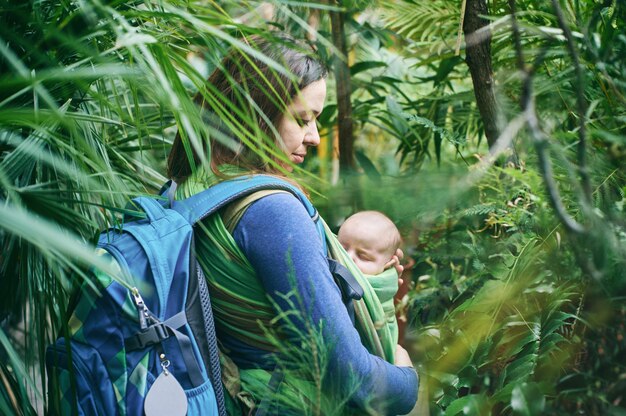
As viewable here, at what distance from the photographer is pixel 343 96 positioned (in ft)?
7.86

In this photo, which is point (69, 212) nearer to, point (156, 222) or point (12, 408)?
point (156, 222)

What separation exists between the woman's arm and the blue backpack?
0.39 ft

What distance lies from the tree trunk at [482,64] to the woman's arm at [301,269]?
605 mm

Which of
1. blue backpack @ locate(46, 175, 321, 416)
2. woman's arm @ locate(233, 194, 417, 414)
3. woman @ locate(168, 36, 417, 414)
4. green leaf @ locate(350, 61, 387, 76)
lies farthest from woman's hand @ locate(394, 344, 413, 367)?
green leaf @ locate(350, 61, 387, 76)

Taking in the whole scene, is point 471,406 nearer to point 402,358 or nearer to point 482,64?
point 402,358

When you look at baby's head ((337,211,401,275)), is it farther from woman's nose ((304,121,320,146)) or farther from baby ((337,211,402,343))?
woman's nose ((304,121,320,146))

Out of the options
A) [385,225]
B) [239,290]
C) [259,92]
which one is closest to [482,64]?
[385,225]

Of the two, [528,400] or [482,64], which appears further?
[482,64]

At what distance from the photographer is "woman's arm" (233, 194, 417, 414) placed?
4.32 ft

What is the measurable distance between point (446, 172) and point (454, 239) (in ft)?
1.54

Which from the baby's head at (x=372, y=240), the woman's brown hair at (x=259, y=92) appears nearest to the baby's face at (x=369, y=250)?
the baby's head at (x=372, y=240)

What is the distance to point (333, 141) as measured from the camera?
8.98 feet

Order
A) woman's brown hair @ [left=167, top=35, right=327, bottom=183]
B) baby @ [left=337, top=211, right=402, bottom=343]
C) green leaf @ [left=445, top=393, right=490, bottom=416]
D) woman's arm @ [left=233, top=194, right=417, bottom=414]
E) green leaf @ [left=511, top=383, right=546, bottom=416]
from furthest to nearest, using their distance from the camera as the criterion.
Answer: baby @ [left=337, top=211, right=402, bottom=343] → woman's brown hair @ [left=167, top=35, right=327, bottom=183] → woman's arm @ [left=233, top=194, right=417, bottom=414] → green leaf @ [left=445, top=393, right=490, bottom=416] → green leaf @ [left=511, top=383, right=546, bottom=416]

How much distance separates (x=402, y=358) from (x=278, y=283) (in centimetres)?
39
